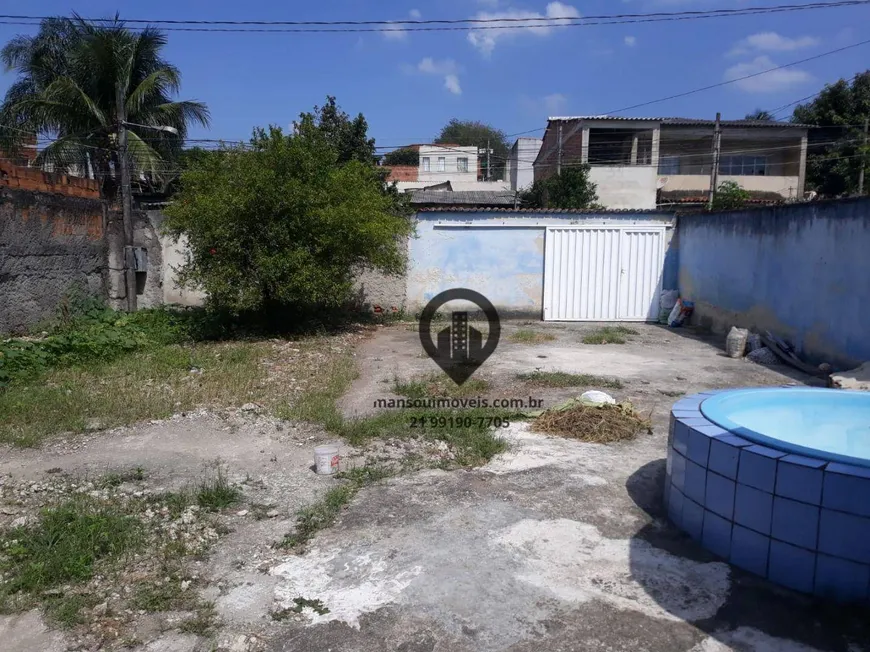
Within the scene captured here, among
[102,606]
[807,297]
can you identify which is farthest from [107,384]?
[807,297]

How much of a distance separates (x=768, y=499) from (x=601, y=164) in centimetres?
2084

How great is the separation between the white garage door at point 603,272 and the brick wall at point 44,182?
29.8ft

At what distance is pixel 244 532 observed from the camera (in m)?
3.64

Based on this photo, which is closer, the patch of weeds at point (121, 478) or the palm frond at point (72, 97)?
the patch of weeds at point (121, 478)

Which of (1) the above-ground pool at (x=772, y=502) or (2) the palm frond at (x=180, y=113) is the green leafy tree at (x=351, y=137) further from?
(1) the above-ground pool at (x=772, y=502)

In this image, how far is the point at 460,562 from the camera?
3.24m

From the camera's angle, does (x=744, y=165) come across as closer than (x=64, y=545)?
No

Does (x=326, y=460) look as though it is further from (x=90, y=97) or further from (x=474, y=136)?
(x=474, y=136)

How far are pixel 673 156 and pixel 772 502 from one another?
23.8m

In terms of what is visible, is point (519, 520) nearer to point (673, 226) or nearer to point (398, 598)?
point (398, 598)

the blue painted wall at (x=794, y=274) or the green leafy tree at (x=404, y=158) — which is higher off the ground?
the green leafy tree at (x=404, y=158)

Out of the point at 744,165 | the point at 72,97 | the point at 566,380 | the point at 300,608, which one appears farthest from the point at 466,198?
the point at 300,608

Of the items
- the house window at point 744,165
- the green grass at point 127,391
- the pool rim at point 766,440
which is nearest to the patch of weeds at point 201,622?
the pool rim at point 766,440

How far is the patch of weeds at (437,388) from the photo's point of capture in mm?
6617
